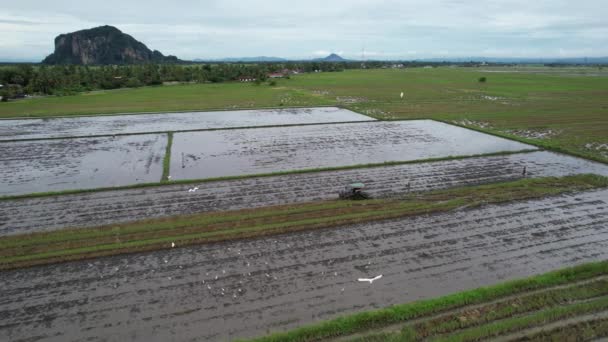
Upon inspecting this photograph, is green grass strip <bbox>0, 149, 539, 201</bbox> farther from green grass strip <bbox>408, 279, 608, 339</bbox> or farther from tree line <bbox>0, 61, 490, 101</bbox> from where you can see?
A: tree line <bbox>0, 61, 490, 101</bbox>

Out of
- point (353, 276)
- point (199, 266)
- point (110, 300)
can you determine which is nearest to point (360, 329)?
point (353, 276)

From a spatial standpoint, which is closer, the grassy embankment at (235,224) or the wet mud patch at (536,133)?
the grassy embankment at (235,224)

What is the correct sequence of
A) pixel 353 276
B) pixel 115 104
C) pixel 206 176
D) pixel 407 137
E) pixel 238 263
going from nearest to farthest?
pixel 353 276, pixel 238 263, pixel 206 176, pixel 407 137, pixel 115 104

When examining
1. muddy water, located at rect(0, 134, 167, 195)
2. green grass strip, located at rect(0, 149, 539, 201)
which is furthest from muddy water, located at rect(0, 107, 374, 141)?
green grass strip, located at rect(0, 149, 539, 201)

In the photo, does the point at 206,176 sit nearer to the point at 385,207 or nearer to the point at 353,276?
the point at 385,207

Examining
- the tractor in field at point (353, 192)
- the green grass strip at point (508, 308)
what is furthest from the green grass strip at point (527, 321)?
the tractor in field at point (353, 192)

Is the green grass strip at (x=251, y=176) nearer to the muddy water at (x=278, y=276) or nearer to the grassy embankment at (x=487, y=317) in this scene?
the muddy water at (x=278, y=276)
